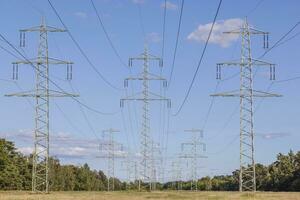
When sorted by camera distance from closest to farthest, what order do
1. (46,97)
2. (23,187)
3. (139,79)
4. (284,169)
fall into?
(46,97)
(139,79)
(23,187)
(284,169)

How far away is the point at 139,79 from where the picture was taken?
308 ft

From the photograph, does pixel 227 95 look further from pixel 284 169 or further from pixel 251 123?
pixel 284 169

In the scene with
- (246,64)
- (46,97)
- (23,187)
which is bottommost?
(23,187)

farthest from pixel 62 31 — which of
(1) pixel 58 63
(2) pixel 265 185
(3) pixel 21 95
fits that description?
(2) pixel 265 185

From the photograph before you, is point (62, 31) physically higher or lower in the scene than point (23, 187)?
higher

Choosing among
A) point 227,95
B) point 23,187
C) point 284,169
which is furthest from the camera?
point 284,169

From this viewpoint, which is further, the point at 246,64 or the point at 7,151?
the point at 7,151

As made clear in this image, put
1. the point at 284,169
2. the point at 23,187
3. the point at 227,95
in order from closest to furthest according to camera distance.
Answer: the point at 227,95 → the point at 23,187 → the point at 284,169

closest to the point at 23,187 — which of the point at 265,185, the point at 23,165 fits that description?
the point at 23,165

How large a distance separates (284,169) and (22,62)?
11890 centimetres

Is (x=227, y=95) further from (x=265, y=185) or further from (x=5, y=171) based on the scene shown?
(x=265, y=185)

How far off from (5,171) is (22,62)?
7297 centimetres

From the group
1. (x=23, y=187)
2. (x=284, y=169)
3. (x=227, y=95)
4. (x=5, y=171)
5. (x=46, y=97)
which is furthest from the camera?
(x=284, y=169)

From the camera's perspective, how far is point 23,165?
168 m
